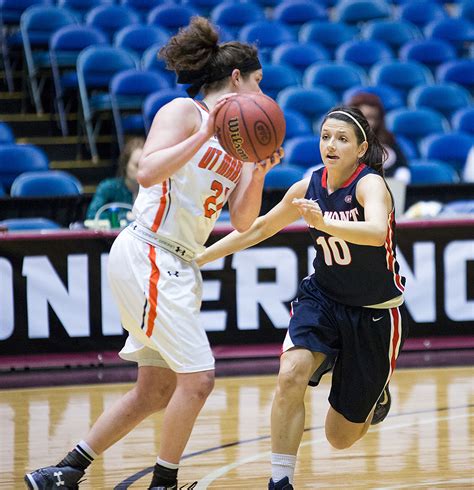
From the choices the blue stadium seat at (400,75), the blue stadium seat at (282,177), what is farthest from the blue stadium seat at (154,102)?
the blue stadium seat at (400,75)

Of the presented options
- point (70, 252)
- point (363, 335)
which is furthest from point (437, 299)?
point (363, 335)

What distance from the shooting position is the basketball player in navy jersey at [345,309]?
4082 mm

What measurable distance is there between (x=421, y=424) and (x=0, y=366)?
9.80 ft

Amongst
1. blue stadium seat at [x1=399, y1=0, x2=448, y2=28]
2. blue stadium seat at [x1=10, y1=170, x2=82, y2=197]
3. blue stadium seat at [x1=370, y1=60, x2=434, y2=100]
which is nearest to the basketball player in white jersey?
blue stadium seat at [x1=10, y1=170, x2=82, y2=197]

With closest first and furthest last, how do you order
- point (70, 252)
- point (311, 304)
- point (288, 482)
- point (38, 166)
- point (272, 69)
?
point (288, 482) < point (311, 304) < point (70, 252) < point (38, 166) < point (272, 69)

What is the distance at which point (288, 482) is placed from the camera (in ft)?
13.3

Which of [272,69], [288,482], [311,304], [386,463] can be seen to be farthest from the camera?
[272,69]

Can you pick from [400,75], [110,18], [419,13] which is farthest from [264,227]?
[419,13]

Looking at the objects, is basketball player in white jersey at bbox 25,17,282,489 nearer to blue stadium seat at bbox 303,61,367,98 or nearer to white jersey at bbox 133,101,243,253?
white jersey at bbox 133,101,243,253

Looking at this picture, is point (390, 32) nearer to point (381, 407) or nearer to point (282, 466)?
point (381, 407)

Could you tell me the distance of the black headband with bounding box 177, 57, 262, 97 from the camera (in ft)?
13.4

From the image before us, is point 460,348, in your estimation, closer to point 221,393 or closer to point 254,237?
point 221,393

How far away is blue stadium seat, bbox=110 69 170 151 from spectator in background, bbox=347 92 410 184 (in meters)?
2.81

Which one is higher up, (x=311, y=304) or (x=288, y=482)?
(x=311, y=304)
